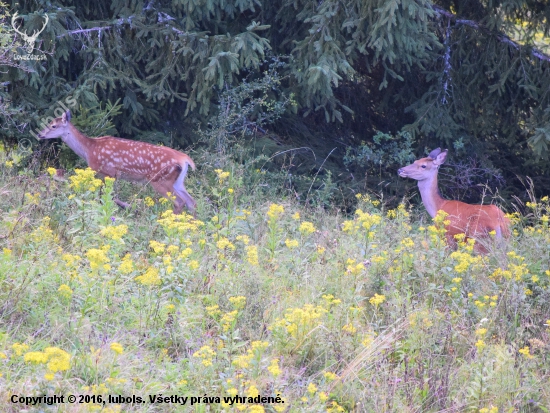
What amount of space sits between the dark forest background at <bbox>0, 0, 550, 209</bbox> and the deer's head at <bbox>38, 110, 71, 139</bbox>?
0.14 m

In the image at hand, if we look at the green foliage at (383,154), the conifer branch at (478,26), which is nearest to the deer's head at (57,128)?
the green foliage at (383,154)

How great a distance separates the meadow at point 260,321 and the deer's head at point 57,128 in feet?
7.15

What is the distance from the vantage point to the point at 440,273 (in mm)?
5387

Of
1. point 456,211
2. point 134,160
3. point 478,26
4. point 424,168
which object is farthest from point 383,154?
point 134,160

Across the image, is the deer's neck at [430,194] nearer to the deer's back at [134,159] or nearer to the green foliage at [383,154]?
the green foliage at [383,154]

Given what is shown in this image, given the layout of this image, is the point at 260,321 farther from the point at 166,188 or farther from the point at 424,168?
the point at 424,168

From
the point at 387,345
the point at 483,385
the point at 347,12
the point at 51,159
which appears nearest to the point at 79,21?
the point at 51,159

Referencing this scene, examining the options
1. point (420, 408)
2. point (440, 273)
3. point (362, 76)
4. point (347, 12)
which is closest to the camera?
point (420, 408)

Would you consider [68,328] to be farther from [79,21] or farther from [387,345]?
[79,21]

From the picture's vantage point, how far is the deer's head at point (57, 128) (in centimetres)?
827

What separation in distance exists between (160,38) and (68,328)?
5.03m

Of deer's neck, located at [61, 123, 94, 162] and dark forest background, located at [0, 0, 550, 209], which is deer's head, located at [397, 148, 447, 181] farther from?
deer's neck, located at [61, 123, 94, 162]

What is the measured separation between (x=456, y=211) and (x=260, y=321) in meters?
3.85

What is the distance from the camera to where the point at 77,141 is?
847cm
